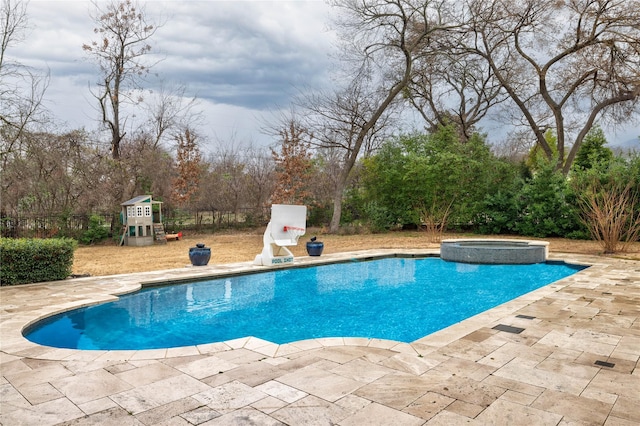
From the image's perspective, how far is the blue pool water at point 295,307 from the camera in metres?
4.80

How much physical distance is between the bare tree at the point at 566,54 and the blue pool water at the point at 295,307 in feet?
29.7

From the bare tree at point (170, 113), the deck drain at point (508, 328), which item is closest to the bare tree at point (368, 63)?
the bare tree at point (170, 113)

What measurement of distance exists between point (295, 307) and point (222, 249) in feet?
20.5

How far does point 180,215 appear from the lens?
15.6m

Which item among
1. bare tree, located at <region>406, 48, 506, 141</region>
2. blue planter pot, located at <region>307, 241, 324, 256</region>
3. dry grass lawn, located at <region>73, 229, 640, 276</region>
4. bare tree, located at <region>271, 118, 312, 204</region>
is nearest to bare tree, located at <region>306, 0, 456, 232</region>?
bare tree, located at <region>271, 118, 312, 204</region>

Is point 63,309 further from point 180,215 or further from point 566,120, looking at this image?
point 566,120

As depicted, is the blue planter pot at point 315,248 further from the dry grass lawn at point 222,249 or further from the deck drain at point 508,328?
the deck drain at point 508,328

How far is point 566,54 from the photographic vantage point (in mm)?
15469

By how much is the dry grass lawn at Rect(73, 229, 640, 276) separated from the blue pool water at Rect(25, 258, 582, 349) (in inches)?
81.8

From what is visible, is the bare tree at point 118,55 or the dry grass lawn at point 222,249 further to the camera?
the bare tree at point 118,55

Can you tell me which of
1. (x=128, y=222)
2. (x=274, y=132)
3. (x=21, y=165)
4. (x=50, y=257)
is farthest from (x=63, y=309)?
(x=274, y=132)

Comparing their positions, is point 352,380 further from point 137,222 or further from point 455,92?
point 455,92

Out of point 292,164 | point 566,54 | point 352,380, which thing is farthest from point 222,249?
point 566,54

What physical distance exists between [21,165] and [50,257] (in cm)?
666
